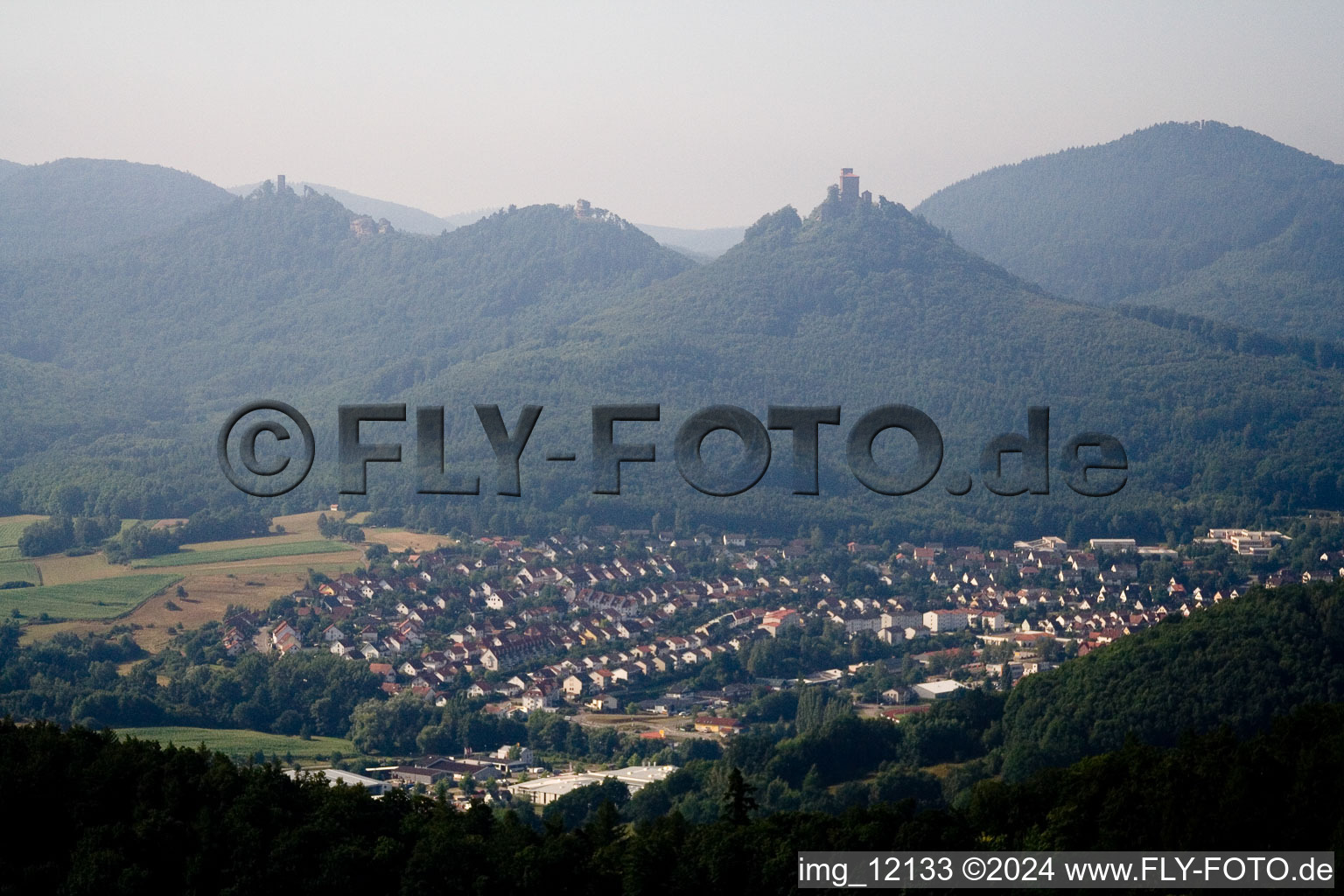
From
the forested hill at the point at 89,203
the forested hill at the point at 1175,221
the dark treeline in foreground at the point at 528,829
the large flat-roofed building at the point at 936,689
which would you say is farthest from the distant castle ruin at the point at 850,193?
the dark treeline in foreground at the point at 528,829

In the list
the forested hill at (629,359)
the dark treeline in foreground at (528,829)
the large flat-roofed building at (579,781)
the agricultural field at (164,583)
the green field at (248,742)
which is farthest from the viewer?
the forested hill at (629,359)

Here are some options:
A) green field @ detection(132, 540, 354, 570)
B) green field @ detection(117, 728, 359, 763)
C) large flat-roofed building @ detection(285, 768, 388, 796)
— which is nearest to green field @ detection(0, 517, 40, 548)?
green field @ detection(132, 540, 354, 570)

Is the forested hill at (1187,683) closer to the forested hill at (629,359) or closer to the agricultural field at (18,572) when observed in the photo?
the agricultural field at (18,572)

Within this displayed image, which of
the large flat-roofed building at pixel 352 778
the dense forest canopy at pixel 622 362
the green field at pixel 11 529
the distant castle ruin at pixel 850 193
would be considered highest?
the distant castle ruin at pixel 850 193

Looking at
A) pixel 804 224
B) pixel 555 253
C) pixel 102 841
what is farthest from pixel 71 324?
pixel 102 841

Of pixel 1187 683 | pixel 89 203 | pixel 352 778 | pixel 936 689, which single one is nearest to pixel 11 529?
pixel 352 778

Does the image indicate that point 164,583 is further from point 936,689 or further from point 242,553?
point 936,689
